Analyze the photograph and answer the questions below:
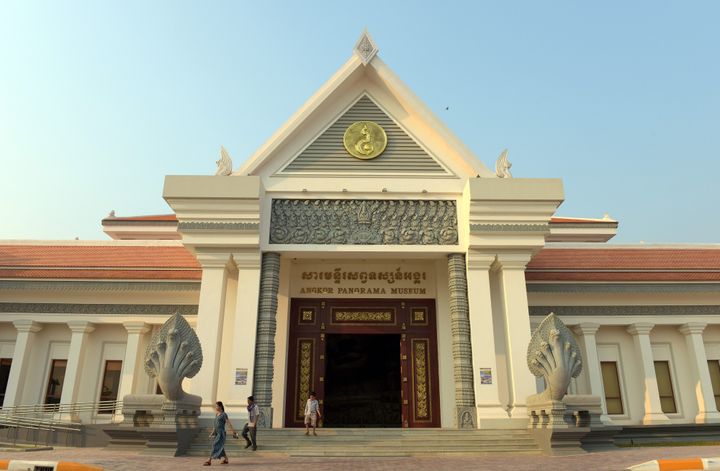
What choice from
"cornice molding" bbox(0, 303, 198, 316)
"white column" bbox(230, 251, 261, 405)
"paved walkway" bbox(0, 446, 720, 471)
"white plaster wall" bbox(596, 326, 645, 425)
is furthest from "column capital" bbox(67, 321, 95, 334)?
"white plaster wall" bbox(596, 326, 645, 425)

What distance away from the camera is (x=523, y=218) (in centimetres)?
1228

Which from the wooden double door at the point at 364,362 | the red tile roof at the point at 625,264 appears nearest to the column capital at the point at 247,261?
the wooden double door at the point at 364,362

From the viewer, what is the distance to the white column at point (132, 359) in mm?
13828

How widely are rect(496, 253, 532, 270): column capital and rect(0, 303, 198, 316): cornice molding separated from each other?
795 cm

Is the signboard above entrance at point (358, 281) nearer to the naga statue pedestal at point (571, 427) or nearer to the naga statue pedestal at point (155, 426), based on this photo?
the naga statue pedestal at point (571, 427)

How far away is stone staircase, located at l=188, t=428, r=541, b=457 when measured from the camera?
985 centimetres

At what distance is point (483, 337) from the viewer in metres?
11.9

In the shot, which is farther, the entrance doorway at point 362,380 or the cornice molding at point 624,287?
the entrance doorway at point 362,380

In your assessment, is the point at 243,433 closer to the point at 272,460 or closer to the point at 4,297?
the point at 272,460

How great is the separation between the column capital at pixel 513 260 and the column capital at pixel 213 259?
6.18m

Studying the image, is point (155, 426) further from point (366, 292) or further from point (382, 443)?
point (366, 292)

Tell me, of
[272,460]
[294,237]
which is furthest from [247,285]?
[272,460]

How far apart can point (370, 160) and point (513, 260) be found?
405 centimetres

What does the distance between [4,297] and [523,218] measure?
1359 centimetres
